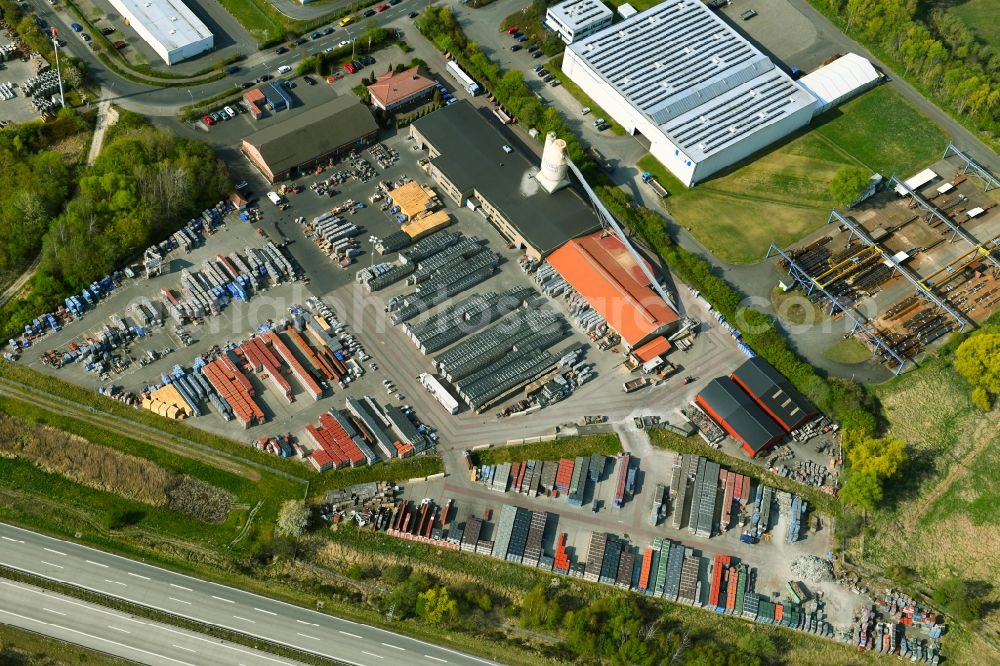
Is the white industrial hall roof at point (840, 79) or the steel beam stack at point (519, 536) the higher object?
the white industrial hall roof at point (840, 79)

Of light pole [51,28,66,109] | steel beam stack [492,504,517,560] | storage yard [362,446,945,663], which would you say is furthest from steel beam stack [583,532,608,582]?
light pole [51,28,66,109]

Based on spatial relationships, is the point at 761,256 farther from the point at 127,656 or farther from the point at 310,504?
the point at 127,656

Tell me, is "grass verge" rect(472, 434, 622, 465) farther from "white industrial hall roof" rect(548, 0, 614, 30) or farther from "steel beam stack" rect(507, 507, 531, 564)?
"white industrial hall roof" rect(548, 0, 614, 30)

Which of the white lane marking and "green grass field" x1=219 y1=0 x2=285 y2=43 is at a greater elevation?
"green grass field" x1=219 y1=0 x2=285 y2=43

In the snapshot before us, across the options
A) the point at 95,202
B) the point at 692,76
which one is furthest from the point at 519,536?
the point at 692,76

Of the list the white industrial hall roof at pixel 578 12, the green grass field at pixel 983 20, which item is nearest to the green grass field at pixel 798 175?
the green grass field at pixel 983 20

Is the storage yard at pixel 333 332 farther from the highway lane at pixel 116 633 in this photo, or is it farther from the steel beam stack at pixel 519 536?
the highway lane at pixel 116 633

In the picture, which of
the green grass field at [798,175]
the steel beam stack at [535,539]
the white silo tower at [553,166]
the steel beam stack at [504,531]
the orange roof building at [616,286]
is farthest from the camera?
the green grass field at [798,175]

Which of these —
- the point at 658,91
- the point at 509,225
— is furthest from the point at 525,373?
the point at 658,91

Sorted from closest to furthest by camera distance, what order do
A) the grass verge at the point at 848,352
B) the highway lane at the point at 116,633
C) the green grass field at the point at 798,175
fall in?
the highway lane at the point at 116,633 → the grass verge at the point at 848,352 → the green grass field at the point at 798,175
